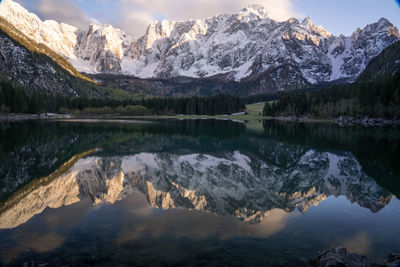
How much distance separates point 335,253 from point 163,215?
825 cm

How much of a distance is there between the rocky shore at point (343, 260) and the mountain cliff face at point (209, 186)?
15.3ft

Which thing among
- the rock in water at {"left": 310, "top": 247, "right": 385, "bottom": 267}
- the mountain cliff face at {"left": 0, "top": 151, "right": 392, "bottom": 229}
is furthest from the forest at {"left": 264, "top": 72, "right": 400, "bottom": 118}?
the rock in water at {"left": 310, "top": 247, "right": 385, "bottom": 267}

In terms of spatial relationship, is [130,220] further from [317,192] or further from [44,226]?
[317,192]

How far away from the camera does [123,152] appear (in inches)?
1483

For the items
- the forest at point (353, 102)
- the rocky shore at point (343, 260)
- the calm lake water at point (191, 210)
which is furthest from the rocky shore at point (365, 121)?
the rocky shore at point (343, 260)

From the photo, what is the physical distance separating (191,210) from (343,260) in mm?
8307

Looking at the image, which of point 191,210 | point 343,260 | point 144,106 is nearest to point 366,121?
point 191,210

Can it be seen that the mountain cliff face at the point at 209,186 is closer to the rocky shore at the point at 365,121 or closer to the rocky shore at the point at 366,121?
the rocky shore at the point at 365,121

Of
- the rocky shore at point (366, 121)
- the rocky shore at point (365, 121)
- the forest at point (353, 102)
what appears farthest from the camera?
the rocky shore at point (366, 121)

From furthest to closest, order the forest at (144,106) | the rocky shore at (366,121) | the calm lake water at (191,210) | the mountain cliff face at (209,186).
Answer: the forest at (144,106), the rocky shore at (366,121), the mountain cliff face at (209,186), the calm lake water at (191,210)

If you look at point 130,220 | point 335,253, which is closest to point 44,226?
point 130,220

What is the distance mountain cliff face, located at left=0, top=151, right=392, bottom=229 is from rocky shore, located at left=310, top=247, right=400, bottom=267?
465cm

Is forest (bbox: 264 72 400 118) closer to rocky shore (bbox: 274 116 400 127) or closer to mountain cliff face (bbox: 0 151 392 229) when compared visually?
rocky shore (bbox: 274 116 400 127)

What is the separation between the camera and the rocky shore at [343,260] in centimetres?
984
